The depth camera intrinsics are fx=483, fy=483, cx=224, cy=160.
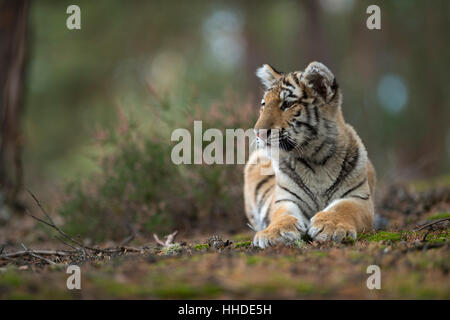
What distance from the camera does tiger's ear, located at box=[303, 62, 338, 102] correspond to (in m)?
5.23

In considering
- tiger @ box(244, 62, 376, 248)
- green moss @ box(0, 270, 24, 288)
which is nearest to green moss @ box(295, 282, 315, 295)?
tiger @ box(244, 62, 376, 248)

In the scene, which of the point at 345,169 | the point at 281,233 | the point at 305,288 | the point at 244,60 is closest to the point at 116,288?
the point at 305,288

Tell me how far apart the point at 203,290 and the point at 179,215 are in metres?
4.80

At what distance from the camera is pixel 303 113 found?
522cm

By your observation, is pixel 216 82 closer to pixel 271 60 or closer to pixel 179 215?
pixel 271 60

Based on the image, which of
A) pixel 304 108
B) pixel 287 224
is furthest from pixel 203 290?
pixel 304 108

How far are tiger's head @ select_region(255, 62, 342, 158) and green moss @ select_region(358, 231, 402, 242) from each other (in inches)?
42.3

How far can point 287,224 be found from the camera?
4.81 m

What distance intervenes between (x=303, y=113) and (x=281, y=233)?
137cm

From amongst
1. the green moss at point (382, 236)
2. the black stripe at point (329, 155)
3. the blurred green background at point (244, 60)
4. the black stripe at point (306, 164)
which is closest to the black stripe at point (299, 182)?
the black stripe at point (306, 164)

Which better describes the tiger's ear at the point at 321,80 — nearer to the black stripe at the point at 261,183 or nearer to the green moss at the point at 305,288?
the black stripe at the point at 261,183

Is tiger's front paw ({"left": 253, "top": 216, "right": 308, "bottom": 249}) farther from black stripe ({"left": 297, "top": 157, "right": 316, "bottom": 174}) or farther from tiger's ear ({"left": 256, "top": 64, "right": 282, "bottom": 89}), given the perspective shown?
tiger's ear ({"left": 256, "top": 64, "right": 282, "bottom": 89})

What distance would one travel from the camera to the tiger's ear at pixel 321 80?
5227 mm

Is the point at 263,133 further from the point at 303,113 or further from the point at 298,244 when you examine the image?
the point at 298,244
